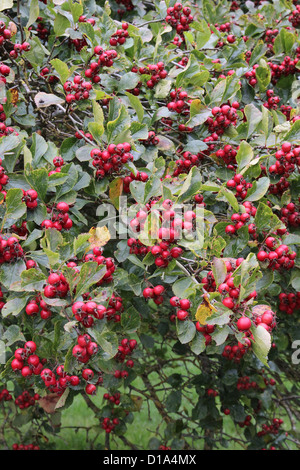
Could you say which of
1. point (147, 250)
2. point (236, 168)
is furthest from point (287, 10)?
point (147, 250)

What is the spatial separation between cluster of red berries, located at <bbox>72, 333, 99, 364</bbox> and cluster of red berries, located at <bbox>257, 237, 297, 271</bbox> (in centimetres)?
68

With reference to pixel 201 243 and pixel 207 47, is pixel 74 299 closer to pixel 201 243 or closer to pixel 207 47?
pixel 201 243

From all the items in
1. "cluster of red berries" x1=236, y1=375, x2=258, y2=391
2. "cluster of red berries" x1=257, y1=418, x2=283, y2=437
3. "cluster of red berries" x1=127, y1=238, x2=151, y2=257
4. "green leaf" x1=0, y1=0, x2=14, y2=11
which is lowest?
"cluster of red berries" x1=257, y1=418, x2=283, y2=437

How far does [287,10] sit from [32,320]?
2.32 metres

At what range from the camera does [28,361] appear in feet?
4.64

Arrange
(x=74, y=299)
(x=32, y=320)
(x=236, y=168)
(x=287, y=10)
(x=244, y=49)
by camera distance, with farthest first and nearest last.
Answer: (x=287, y=10), (x=244, y=49), (x=236, y=168), (x=32, y=320), (x=74, y=299)

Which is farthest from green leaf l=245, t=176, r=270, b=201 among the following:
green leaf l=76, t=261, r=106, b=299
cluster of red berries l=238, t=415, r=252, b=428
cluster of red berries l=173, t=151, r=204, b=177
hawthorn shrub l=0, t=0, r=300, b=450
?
cluster of red berries l=238, t=415, r=252, b=428

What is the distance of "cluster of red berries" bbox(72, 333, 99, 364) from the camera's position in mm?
1249

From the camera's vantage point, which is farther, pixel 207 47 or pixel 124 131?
pixel 207 47

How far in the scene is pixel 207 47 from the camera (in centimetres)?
229

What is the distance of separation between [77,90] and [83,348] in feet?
2.98

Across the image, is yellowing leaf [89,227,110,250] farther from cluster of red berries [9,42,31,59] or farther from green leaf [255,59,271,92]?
green leaf [255,59,271,92]

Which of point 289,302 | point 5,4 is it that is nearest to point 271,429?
point 289,302

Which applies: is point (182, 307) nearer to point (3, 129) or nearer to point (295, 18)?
point (3, 129)
